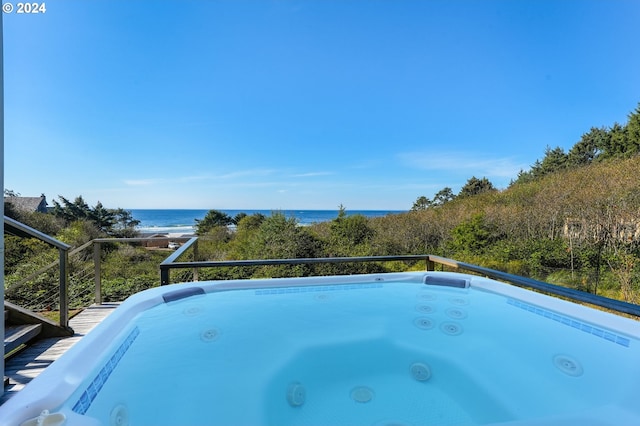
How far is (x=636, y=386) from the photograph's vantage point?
1.25 m

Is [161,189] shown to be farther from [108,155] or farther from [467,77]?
[467,77]

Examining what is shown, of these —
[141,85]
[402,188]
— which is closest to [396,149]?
[402,188]

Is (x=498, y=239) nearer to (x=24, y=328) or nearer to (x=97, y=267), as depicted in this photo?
(x=97, y=267)

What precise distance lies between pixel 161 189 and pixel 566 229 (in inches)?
521

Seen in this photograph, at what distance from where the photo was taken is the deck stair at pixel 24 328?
1975 mm

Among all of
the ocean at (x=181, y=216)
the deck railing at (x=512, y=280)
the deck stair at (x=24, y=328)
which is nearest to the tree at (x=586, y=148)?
the ocean at (x=181, y=216)

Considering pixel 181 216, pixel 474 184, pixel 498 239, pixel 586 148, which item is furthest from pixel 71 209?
pixel 586 148

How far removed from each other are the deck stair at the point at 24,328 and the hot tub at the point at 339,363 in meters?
0.88

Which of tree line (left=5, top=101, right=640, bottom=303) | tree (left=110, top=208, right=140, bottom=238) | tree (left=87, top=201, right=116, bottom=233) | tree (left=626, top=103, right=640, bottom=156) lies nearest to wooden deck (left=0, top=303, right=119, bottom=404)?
tree line (left=5, top=101, right=640, bottom=303)

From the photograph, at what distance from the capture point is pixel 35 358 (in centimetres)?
197

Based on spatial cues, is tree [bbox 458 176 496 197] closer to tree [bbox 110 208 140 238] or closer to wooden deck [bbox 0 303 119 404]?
tree [bbox 110 208 140 238]

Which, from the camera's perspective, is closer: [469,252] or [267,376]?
[267,376]

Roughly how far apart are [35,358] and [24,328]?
317 mm

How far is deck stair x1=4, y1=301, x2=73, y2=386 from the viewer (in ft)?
6.48
